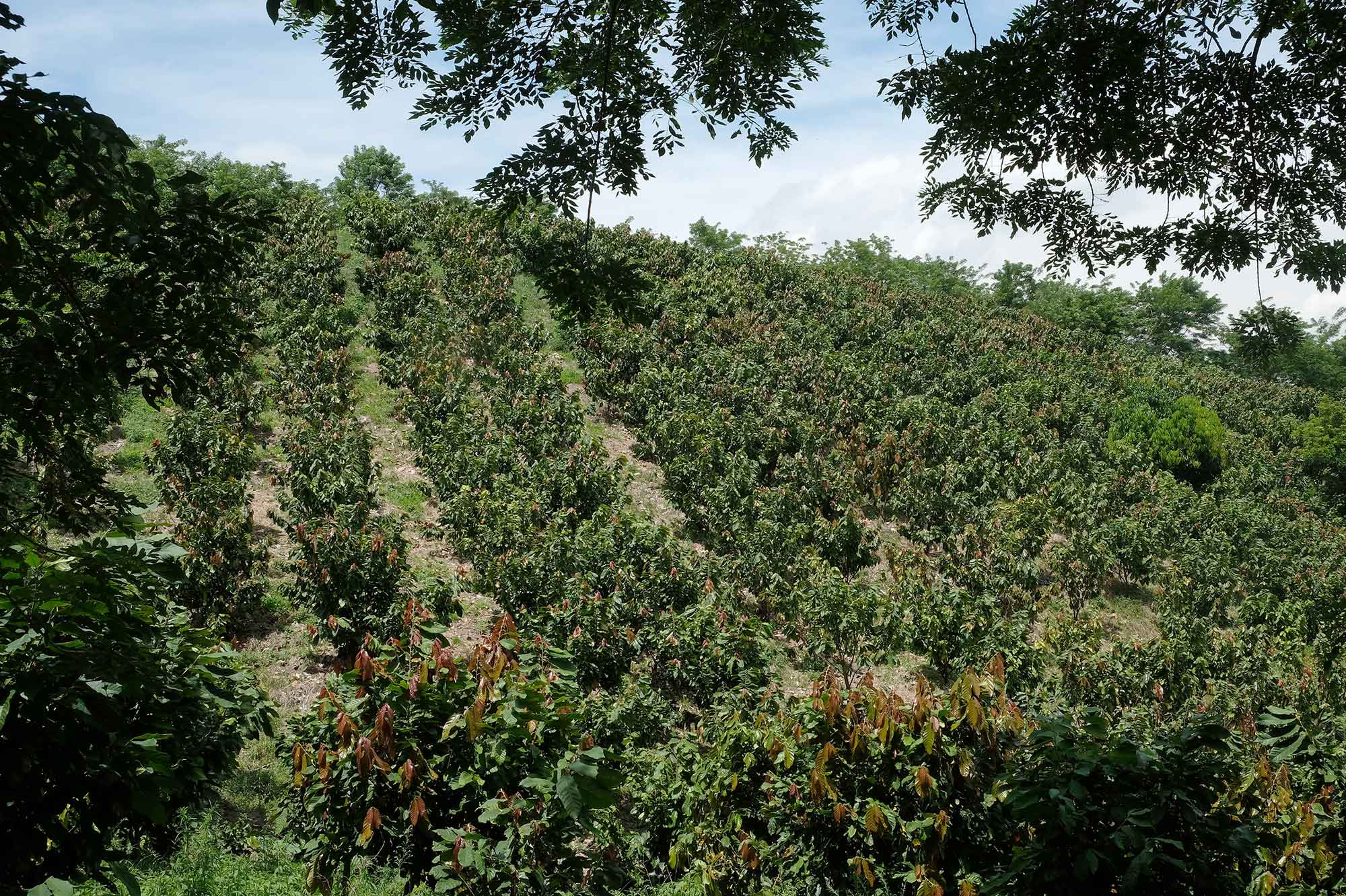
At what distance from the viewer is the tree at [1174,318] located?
149ft

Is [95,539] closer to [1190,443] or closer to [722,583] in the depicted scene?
[722,583]

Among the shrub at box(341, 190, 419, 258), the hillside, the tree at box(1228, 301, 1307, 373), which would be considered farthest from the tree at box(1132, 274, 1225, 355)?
the tree at box(1228, 301, 1307, 373)

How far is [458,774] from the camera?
3.95 meters

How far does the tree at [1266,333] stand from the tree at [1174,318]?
4532 centimetres

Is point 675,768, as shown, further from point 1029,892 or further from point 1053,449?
point 1053,449

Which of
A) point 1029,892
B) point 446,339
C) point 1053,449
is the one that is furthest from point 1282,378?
point 1029,892

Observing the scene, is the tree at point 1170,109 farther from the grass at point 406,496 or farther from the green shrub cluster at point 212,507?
the grass at point 406,496

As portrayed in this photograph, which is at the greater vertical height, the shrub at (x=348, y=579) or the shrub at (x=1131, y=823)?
the shrub at (x=1131, y=823)

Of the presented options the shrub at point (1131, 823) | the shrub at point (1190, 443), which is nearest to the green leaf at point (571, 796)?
the shrub at point (1131, 823)

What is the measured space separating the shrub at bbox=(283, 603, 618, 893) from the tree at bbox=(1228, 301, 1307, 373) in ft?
15.0

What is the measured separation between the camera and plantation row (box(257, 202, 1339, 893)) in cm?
349

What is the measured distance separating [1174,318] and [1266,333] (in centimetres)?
4877

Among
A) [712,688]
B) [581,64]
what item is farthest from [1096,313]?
[581,64]

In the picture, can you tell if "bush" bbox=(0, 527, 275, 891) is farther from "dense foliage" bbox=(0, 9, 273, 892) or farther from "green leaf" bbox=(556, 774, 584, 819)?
"green leaf" bbox=(556, 774, 584, 819)
